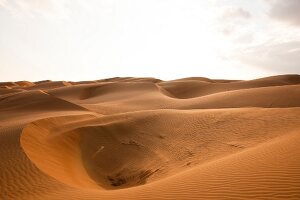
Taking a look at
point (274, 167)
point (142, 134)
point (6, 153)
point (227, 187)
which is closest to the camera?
point (227, 187)

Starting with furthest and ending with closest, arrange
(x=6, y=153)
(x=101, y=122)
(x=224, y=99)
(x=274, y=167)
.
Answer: (x=224, y=99), (x=101, y=122), (x=6, y=153), (x=274, y=167)

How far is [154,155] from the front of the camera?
974 centimetres

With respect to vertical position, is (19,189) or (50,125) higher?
(50,125)

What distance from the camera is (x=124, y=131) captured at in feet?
39.7

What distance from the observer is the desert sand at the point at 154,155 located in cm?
515

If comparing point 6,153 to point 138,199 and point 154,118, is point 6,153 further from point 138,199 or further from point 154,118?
point 154,118

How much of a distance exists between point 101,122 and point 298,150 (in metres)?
8.86

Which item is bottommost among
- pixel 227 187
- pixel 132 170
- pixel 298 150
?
pixel 132 170

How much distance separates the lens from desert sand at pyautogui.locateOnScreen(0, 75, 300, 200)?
5.15m

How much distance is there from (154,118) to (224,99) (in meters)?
9.60

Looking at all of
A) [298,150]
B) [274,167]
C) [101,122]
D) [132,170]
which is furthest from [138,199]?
[101,122]

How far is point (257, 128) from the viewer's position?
9.73 m

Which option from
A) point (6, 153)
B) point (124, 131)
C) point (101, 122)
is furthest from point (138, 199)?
point (101, 122)

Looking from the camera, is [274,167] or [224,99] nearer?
[274,167]
